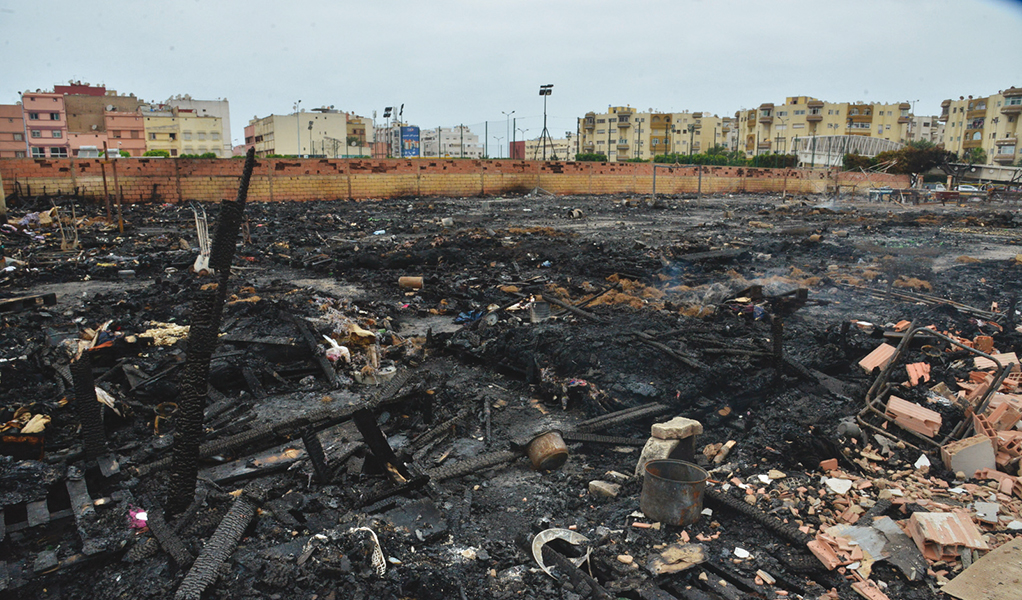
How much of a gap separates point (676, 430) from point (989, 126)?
323 ft

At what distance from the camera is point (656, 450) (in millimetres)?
4113

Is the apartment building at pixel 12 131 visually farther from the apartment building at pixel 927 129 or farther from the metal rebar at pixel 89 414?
the apartment building at pixel 927 129

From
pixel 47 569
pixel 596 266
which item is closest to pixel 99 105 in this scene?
pixel 596 266

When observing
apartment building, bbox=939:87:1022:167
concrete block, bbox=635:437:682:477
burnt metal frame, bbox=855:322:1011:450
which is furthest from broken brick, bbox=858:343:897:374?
apartment building, bbox=939:87:1022:167

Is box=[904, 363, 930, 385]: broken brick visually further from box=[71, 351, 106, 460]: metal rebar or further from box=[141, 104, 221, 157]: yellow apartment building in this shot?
box=[141, 104, 221, 157]: yellow apartment building

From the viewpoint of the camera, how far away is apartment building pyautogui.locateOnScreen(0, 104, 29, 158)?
196 feet

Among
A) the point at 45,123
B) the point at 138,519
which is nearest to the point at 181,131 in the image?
the point at 45,123

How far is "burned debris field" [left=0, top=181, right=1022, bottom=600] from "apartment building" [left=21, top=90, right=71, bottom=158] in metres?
72.6

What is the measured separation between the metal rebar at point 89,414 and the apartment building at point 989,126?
84.0 meters

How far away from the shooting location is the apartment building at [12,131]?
59750 millimetres

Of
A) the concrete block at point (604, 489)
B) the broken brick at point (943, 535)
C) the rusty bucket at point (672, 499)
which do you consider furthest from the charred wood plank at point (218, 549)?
the broken brick at point (943, 535)

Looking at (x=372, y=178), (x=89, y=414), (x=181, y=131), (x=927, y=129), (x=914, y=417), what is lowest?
(x=914, y=417)

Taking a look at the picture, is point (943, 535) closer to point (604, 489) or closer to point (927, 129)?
point (604, 489)

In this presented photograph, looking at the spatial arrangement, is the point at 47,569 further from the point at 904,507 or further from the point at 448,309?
the point at 448,309
